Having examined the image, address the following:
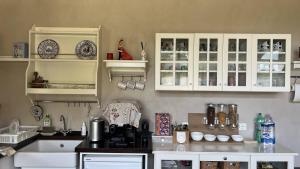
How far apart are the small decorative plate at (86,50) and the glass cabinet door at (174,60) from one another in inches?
30.8

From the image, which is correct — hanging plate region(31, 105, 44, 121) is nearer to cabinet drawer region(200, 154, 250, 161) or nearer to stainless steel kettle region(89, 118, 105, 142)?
stainless steel kettle region(89, 118, 105, 142)

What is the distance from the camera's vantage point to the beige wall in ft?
12.2

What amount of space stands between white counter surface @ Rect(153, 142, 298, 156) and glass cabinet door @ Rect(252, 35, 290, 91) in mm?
616

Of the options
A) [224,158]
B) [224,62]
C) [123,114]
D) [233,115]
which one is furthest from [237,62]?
[123,114]

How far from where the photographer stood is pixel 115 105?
3.51 meters

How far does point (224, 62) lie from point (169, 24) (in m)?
0.79

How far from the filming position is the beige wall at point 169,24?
372 centimetres

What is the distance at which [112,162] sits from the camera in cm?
308

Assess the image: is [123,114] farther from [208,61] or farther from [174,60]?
[208,61]

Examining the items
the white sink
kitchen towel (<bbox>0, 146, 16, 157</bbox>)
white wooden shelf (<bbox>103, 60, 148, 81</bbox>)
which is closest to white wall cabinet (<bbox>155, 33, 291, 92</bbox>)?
white wooden shelf (<bbox>103, 60, 148, 81</bbox>)

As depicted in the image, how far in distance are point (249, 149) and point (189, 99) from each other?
0.88 m

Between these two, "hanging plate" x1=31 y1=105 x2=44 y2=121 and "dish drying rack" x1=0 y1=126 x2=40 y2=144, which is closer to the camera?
"dish drying rack" x1=0 y1=126 x2=40 y2=144

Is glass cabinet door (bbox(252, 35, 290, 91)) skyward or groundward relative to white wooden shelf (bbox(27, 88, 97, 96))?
skyward

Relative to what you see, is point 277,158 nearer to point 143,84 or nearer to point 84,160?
point 143,84
